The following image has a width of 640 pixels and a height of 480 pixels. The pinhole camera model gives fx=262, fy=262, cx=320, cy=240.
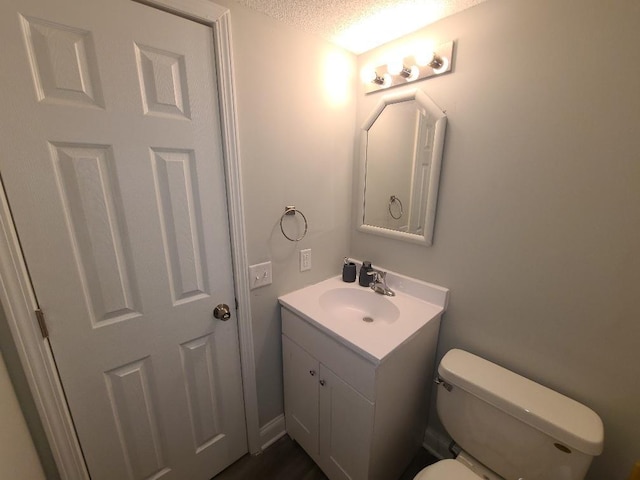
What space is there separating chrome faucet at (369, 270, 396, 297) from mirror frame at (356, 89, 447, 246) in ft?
0.75

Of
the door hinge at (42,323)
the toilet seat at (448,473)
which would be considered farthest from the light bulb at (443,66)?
the door hinge at (42,323)

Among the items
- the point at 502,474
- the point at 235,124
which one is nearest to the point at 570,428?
the point at 502,474

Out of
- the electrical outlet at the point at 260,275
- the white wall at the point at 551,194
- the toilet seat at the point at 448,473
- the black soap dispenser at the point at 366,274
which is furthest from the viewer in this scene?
the black soap dispenser at the point at 366,274

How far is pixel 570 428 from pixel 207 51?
5.97 feet

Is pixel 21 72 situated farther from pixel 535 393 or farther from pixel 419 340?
pixel 535 393

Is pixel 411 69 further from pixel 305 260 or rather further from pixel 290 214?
pixel 305 260

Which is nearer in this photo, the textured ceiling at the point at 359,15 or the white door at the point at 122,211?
the white door at the point at 122,211

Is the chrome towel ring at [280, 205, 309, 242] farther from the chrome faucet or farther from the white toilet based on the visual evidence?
the white toilet

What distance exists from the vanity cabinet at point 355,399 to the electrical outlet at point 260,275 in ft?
0.65

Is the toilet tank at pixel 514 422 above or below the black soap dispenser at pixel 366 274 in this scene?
below

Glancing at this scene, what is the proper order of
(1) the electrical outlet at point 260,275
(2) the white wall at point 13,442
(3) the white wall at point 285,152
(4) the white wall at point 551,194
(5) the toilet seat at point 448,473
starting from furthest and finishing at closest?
(1) the electrical outlet at point 260,275 < (3) the white wall at point 285,152 < (5) the toilet seat at point 448,473 < (4) the white wall at point 551,194 < (2) the white wall at point 13,442

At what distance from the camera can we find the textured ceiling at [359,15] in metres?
1.03

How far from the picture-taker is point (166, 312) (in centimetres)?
105

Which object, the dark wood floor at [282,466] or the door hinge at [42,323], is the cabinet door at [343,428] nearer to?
the dark wood floor at [282,466]
